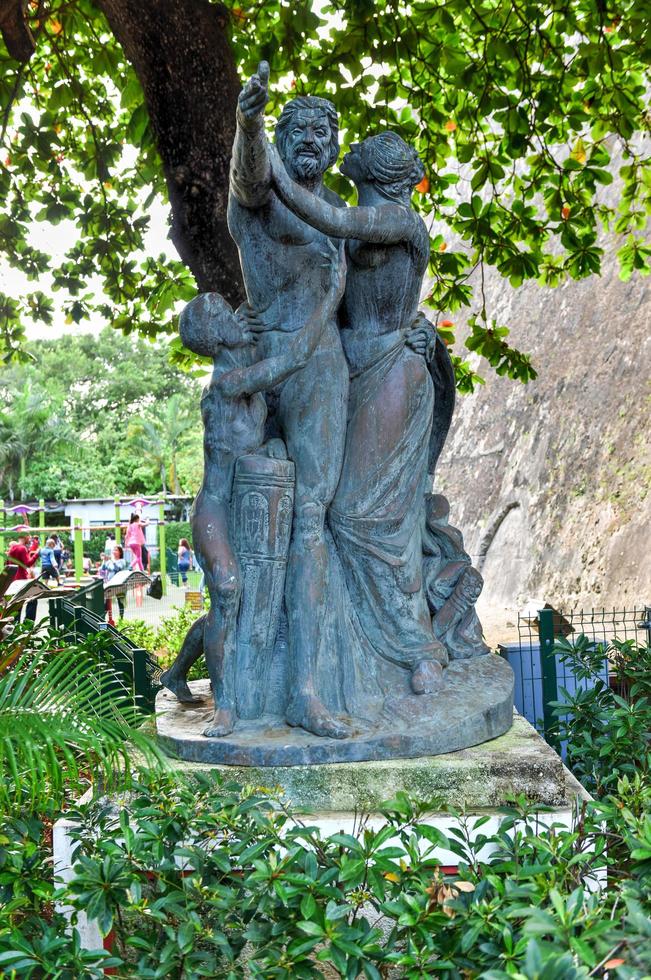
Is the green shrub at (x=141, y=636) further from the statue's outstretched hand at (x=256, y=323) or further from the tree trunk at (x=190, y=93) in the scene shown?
the statue's outstretched hand at (x=256, y=323)

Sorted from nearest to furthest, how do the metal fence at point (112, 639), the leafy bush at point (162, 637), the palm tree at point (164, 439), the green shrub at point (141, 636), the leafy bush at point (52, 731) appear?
the leafy bush at point (52, 731), the metal fence at point (112, 639), the leafy bush at point (162, 637), the green shrub at point (141, 636), the palm tree at point (164, 439)

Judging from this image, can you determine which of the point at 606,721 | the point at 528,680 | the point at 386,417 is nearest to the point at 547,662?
the point at 528,680

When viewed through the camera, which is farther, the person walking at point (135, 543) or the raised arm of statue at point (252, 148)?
the person walking at point (135, 543)

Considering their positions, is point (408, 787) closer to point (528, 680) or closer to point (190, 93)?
point (528, 680)

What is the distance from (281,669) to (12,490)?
44.4 m

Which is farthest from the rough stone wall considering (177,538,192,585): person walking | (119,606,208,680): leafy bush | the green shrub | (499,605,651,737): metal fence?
(177,538,192,585): person walking

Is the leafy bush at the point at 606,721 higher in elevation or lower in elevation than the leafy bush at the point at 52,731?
lower

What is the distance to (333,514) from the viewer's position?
380 cm

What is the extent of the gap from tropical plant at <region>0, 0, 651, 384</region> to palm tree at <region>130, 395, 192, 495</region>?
39.0 metres

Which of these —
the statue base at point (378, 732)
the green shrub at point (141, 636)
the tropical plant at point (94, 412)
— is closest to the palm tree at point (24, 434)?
the tropical plant at point (94, 412)

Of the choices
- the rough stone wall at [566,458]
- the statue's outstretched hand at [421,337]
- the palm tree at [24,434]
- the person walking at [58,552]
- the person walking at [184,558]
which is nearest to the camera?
the statue's outstretched hand at [421,337]

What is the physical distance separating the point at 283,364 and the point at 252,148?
2.42 ft

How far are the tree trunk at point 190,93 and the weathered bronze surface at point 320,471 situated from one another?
106 inches

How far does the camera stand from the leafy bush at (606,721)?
12.9ft
